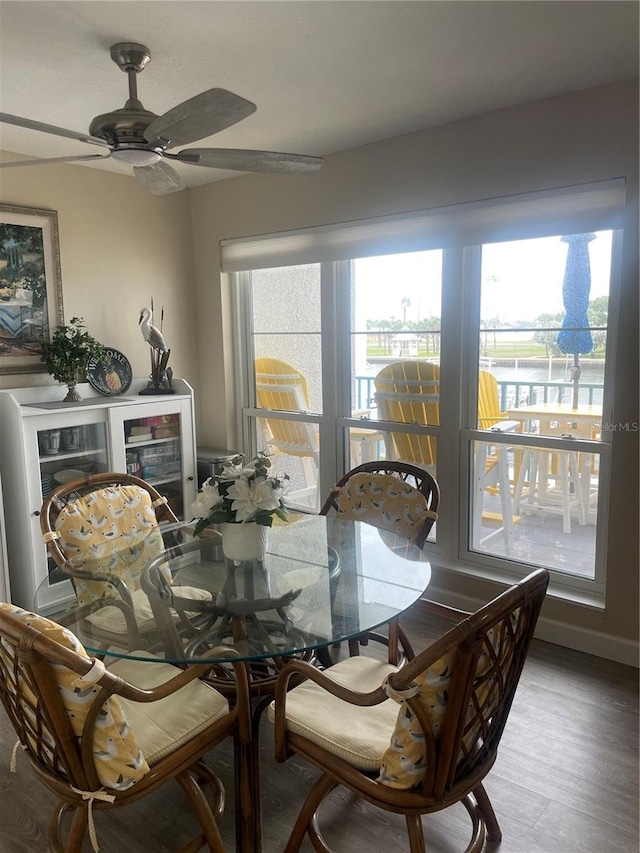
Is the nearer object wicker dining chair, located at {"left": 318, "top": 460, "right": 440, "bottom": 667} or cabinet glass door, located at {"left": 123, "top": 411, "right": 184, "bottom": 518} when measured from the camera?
wicker dining chair, located at {"left": 318, "top": 460, "right": 440, "bottom": 667}

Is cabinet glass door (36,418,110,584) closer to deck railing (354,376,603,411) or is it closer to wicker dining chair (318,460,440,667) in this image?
wicker dining chair (318,460,440,667)

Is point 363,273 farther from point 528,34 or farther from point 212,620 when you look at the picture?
point 212,620

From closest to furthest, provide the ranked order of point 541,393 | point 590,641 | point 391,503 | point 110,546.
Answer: point 110,546 → point 391,503 → point 590,641 → point 541,393

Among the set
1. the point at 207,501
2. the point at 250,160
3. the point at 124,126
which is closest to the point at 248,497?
the point at 207,501

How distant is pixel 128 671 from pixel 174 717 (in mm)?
328

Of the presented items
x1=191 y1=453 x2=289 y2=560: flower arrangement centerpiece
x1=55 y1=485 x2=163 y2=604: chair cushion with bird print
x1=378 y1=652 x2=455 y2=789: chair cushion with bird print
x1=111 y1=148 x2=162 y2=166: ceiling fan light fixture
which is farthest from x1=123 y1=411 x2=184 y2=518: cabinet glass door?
x1=378 y1=652 x2=455 y2=789: chair cushion with bird print

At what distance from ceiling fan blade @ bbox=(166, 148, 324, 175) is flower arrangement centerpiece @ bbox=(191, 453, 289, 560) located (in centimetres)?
99

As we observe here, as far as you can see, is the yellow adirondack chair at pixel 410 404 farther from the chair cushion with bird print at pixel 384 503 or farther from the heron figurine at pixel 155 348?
the heron figurine at pixel 155 348

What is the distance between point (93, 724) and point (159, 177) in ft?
5.98

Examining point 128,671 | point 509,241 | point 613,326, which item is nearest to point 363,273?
point 509,241

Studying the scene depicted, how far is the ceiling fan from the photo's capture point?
66.4 inches

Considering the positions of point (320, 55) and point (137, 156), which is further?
point (320, 55)

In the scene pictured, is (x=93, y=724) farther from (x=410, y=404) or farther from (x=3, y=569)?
(x=410, y=404)

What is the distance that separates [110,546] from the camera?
2.52 m
